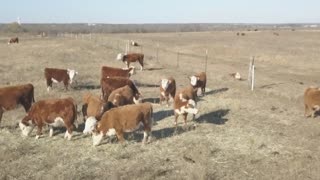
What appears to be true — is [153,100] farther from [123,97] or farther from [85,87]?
[85,87]

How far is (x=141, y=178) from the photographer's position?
379 inches

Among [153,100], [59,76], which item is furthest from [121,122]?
[59,76]

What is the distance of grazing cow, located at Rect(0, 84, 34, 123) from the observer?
543 inches

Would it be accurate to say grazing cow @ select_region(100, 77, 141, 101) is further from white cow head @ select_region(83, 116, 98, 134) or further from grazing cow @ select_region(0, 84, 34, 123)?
white cow head @ select_region(83, 116, 98, 134)

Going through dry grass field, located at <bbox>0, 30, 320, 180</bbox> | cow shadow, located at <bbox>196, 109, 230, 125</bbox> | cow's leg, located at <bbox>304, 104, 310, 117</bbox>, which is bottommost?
dry grass field, located at <bbox>0, 30, 320, 180</bbox>

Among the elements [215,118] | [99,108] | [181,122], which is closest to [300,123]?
[215,118]

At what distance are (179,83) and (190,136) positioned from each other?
32.6 ft

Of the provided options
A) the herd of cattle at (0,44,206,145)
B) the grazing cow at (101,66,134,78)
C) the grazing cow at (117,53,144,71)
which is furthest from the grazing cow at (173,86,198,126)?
the grazing cow at (117,53,144,71)

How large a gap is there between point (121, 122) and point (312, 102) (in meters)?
7.44

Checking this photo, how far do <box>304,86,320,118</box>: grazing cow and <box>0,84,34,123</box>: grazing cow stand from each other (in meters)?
9.49

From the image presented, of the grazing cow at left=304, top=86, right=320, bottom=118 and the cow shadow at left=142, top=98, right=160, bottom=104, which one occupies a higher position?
the grazing cow at left=304, top=86, right=320, bottom=118

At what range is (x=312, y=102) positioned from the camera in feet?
51.1

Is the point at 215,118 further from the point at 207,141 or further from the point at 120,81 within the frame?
the point at 120,81

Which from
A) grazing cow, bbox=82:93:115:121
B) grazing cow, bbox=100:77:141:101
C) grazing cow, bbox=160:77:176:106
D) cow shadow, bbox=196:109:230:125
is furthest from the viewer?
grazing cow, bbox=160:77:176:106
